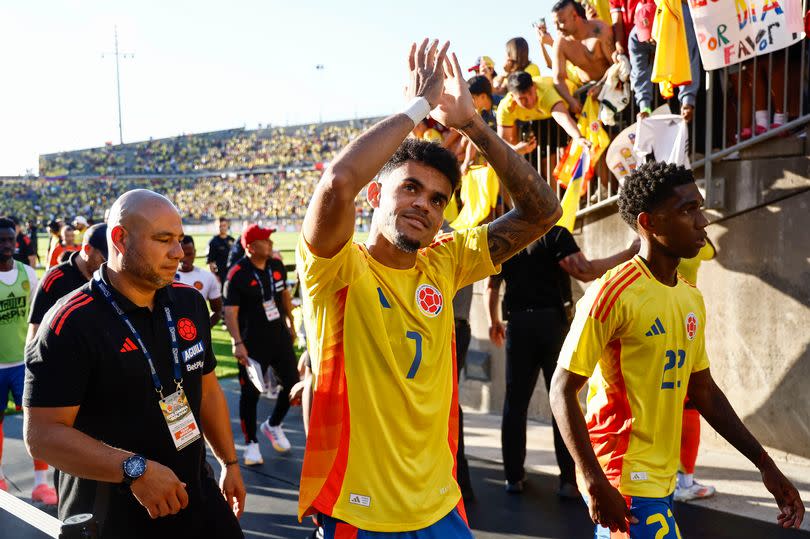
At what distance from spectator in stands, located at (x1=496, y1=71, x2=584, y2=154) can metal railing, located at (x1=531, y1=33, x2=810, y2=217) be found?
1.78 ft

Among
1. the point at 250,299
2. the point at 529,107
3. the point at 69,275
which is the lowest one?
the point at 250,299

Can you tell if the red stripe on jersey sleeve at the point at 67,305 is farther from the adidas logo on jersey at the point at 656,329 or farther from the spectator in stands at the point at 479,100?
the spectator in stands at the point at 479,100

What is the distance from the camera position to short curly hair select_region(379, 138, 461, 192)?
2.69 meters

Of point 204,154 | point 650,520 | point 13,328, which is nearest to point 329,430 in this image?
point 650,520

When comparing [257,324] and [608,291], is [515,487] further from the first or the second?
[608,291]

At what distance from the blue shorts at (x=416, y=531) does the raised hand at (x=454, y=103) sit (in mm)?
1342

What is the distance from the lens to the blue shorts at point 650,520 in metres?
2.91

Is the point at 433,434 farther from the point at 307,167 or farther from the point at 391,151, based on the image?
the point at 307,167

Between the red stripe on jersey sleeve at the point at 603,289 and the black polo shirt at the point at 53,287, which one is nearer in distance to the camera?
the red stripe on jersey sleeve at the point at 603,289

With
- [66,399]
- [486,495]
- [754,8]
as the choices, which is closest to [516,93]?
[754,8]

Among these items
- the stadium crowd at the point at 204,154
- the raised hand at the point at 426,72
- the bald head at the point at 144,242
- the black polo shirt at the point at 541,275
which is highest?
the stadium crowd at the point at 204,154

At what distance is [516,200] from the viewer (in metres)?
3.00

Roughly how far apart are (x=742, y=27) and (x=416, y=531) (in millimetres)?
5108

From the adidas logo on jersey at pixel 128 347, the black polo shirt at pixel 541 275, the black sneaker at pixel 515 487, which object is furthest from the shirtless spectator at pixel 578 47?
the adidas logo on jersey at pixel 128 347
